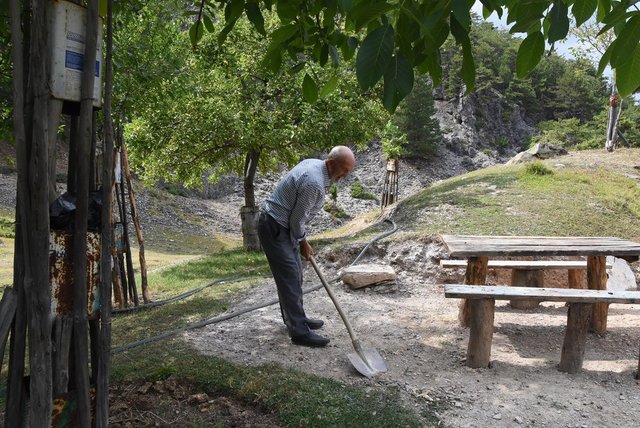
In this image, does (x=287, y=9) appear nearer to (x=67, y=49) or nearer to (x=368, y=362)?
(x=67, y=49)

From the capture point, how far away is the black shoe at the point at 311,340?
184 inches

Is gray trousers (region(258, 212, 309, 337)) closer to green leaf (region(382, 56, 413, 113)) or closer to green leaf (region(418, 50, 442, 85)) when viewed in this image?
green leaf (region(418, 50, 442, 85))

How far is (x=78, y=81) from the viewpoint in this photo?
232 cm

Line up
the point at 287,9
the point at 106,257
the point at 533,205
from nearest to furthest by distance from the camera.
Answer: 1. the point at 106,257
2. the point at 287,9
3. the point at 533,205

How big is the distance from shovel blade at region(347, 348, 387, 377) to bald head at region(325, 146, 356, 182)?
1.48 m

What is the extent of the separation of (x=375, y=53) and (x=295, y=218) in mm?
3044

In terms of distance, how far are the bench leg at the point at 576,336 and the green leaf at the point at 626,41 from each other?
320 centimetres

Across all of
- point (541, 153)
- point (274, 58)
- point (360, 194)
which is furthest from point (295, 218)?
point (360, 194)

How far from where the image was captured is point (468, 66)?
6.35 ft

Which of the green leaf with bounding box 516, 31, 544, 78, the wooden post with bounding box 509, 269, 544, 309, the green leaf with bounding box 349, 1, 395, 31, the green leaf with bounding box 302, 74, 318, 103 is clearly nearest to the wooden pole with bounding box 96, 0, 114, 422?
the green leaf with bounding box 302, 74, 318, 103

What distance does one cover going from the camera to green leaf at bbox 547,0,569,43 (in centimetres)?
171

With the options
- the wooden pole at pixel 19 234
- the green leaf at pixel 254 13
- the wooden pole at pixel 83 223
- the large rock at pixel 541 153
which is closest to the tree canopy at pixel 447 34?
the green leaf at pixel 254 13

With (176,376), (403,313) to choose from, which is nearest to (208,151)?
(403,313)

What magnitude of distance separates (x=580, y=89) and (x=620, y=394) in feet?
177
